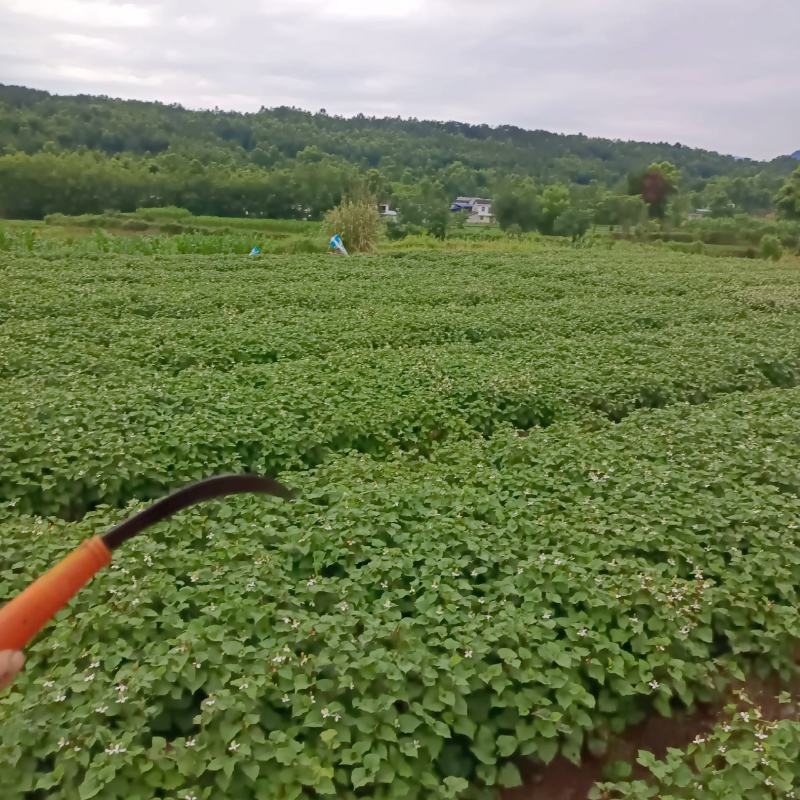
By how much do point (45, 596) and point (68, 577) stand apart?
68mm

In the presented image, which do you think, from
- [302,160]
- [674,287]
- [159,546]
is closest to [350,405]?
[159,546]

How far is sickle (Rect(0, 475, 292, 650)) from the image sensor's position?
1.72 m

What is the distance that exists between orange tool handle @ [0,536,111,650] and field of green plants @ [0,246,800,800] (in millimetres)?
1436

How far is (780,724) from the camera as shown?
11.1ft

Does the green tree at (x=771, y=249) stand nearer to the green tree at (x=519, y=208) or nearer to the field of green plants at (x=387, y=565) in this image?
the green tree at (x=519, y=208)

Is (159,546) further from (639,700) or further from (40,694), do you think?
(639,700)

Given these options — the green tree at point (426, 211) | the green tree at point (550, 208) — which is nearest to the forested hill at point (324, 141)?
the green tree at point (426, 211)

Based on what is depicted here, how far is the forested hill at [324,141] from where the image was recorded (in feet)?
236

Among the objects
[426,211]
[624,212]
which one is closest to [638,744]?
[426,211]

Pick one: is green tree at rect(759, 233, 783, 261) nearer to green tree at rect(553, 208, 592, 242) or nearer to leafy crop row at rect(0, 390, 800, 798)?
green tree at rect(553, 208, 592, 242)

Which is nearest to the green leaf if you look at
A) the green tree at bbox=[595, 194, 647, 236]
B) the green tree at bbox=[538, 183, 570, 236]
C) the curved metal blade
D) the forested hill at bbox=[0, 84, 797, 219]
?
the curved metal blade

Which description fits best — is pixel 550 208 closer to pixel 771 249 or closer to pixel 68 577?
pixel 771 249

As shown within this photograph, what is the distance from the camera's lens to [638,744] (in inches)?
147

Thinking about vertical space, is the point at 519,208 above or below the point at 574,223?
above
